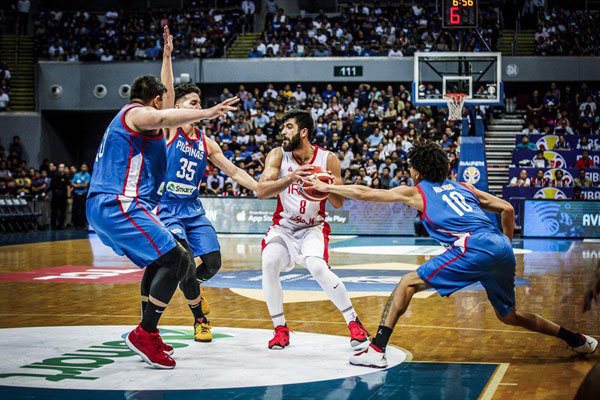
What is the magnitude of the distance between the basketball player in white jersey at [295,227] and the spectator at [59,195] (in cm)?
1712

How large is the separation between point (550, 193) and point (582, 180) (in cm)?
131

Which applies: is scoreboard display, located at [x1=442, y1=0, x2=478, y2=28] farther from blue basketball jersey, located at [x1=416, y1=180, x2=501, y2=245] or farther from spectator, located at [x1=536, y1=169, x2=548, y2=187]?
blue basketball jersey, located at [x1=416, y1=180, x2=501, y2=245]

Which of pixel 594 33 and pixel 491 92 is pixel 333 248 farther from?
pixel 594 33

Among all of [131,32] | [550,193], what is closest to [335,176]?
[550,193]

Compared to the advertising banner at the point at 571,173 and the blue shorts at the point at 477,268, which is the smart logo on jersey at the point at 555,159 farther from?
the blue shorts at the point at 477,268

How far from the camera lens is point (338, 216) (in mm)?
20156

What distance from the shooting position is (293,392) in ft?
15.0

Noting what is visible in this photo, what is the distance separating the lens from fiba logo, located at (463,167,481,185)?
18.7 meters

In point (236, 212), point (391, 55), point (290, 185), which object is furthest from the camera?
point (391, 55)

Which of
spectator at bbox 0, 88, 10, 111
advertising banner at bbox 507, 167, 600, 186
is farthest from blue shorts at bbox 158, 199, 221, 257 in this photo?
spectator at bbox 0, 88, 10, 111

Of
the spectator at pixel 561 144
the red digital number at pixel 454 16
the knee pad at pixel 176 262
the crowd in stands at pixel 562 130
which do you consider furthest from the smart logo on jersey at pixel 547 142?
the knee pad at pixel 176 262

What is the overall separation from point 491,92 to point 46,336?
1500 cm

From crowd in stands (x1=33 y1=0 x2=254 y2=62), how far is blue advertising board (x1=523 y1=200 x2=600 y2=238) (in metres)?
14.4

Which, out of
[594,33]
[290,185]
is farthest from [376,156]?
[290,185]
